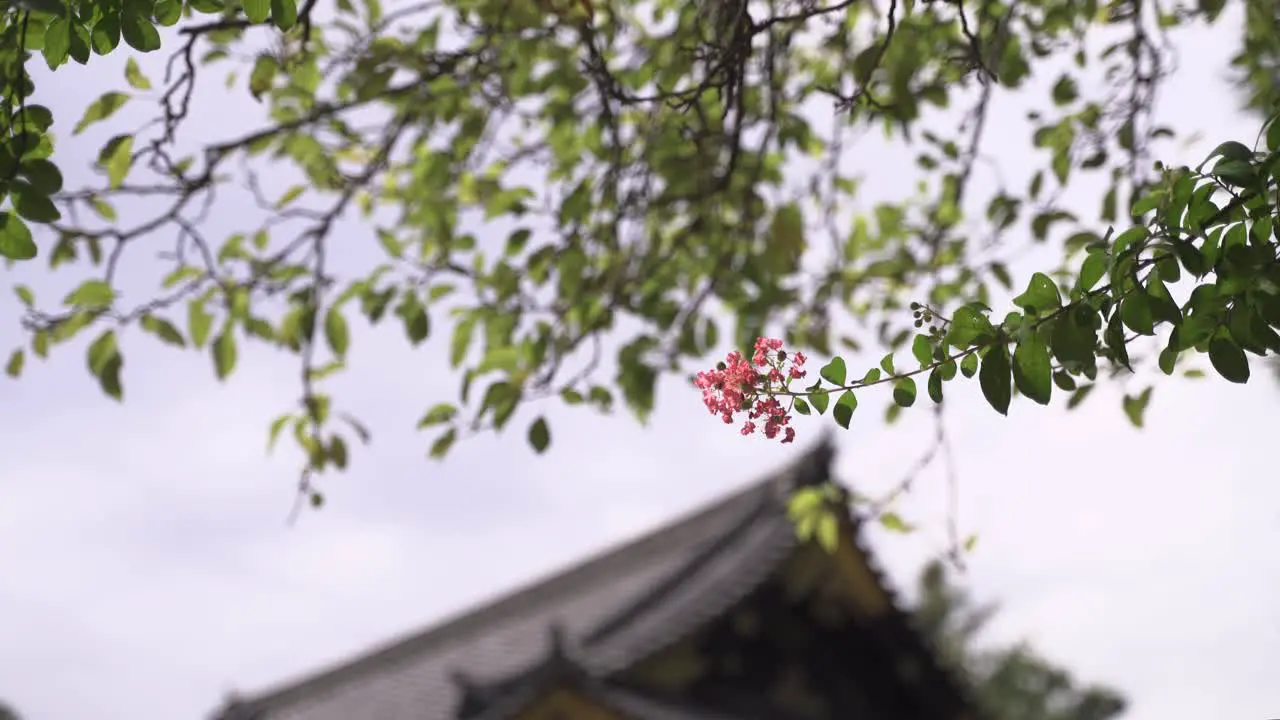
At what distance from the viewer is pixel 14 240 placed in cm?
208

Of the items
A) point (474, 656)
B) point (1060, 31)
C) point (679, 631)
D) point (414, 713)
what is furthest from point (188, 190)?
point (474, 656)

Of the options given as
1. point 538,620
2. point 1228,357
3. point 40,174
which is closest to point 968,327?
point 1228,357

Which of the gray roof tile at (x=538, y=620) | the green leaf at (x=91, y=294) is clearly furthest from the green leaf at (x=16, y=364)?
the gray roof tile at (x=538, y=620)

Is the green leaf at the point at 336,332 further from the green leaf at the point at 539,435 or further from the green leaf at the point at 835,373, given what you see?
the green leaf at the point at 835,373

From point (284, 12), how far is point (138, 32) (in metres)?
0.23

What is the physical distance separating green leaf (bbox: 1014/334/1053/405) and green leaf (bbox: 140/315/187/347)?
298cm

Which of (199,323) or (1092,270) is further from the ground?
(199,323)

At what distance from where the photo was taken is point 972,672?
3869 cm

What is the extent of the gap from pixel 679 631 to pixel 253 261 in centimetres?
654

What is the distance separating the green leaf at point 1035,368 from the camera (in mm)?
1687

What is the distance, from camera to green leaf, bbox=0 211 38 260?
2.08m

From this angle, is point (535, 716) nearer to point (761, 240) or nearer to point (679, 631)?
point (679, 631)

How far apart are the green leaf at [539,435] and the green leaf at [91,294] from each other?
4.32 feet

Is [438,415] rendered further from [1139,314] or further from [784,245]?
[1139,314]
